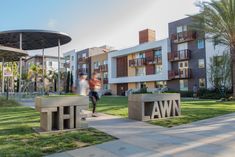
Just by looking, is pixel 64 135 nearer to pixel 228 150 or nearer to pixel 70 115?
pixel 70 115

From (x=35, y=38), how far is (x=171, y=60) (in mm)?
19262

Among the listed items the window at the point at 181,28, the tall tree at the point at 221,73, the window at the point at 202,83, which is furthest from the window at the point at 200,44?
the tall tree at the point at 221,73

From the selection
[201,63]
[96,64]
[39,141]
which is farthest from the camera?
[96,64]

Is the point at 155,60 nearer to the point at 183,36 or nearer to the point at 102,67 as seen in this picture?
the point at 183,36

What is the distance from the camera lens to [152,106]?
10.8 m

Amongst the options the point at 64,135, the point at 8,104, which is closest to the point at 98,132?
the point at 64,135

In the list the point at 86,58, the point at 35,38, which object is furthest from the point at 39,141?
the point at 86,58

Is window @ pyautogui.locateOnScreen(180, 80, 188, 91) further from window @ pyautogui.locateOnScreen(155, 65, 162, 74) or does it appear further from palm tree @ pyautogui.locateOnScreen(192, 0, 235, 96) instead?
palm tree @ pyautogui.locateOnScreen(192, 0, 235, 96)

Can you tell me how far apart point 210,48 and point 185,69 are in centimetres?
433

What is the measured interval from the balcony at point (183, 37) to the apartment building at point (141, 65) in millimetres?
1381

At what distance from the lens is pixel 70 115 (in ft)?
29.1

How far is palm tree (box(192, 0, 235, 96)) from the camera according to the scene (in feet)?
76.1

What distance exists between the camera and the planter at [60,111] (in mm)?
8500

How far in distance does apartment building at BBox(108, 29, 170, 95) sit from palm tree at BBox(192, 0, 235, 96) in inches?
666
